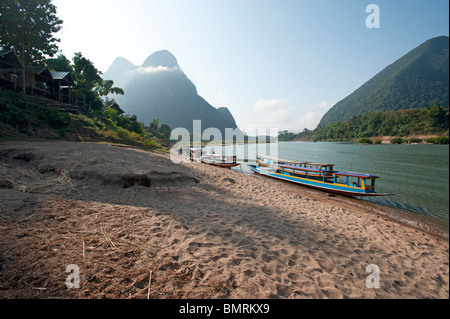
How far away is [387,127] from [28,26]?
38.0 m

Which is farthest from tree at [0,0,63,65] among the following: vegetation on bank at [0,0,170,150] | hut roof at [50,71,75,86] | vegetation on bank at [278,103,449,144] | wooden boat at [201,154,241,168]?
vegetation on bank at [278,103,449,144]

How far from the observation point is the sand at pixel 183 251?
2252mm

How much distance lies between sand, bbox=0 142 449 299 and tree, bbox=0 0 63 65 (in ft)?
86.1

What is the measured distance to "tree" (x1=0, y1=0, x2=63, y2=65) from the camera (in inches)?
758

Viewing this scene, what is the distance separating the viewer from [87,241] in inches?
119

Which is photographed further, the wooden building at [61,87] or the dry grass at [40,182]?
the wooden building at [61,87]

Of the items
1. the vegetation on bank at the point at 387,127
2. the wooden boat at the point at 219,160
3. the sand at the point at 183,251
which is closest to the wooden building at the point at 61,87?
the wooden boat at the point at 219,160

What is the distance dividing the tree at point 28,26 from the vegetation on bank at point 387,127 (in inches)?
1331

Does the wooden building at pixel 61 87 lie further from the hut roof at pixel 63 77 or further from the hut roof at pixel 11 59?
the hut roof at pixel 11 59
